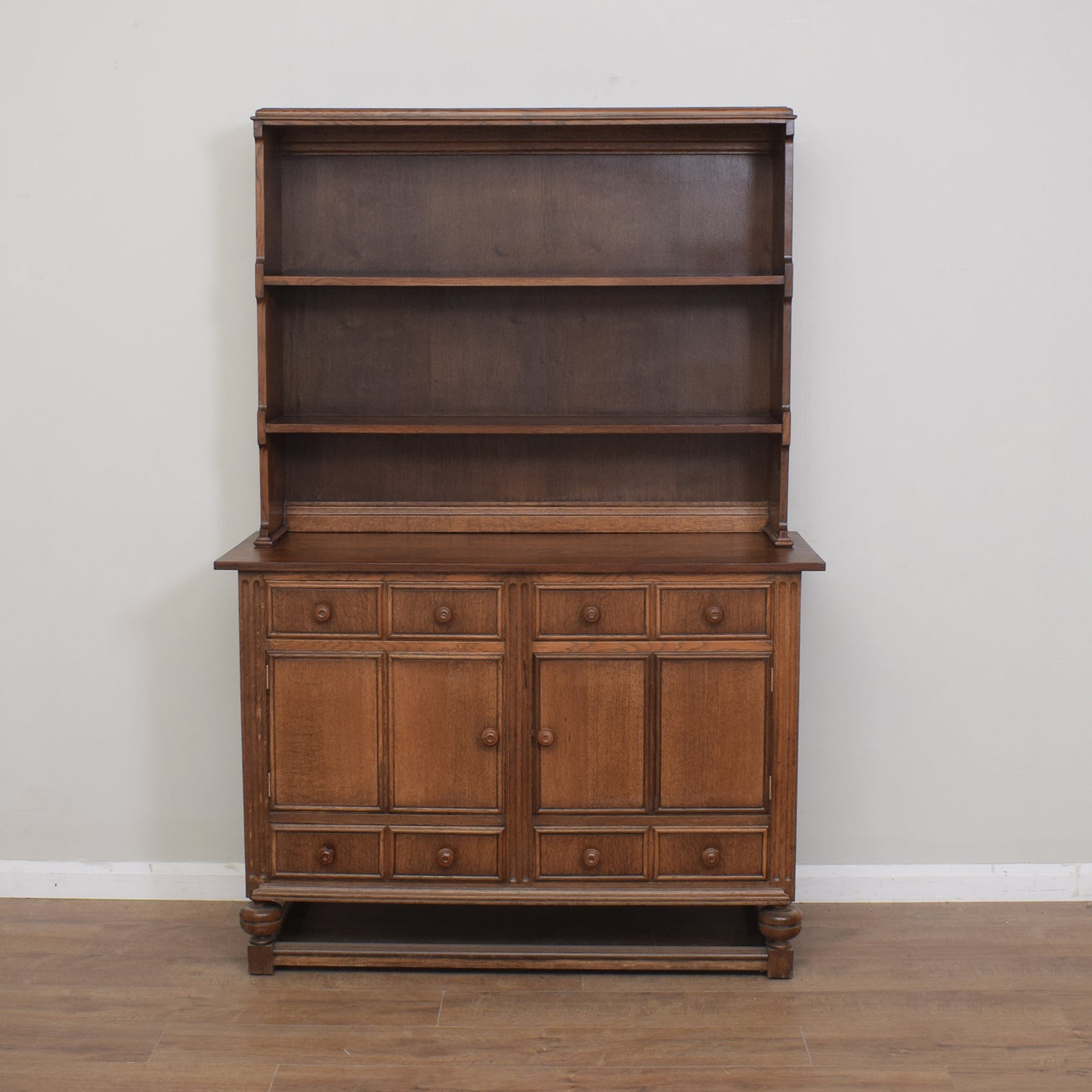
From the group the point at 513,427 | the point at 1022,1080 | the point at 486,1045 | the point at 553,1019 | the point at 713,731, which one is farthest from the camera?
the point at 513,427

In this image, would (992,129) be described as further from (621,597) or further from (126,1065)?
(126,1065)

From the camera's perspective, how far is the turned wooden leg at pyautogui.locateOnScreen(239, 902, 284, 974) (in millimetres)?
2916

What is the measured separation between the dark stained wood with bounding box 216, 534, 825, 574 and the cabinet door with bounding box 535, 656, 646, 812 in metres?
0.23

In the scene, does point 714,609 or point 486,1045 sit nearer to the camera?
point 486,1045

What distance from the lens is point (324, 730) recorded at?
2.88 m

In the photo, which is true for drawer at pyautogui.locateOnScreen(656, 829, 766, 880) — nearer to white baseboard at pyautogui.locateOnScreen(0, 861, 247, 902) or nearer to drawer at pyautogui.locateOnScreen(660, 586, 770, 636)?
drawer at pyautogui.locateOnScreen(660, 586, 770, 636)

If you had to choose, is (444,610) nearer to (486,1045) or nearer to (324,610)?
(324,610)

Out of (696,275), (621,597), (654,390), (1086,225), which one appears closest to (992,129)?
(1086,225)

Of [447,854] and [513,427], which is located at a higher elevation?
[513,427]

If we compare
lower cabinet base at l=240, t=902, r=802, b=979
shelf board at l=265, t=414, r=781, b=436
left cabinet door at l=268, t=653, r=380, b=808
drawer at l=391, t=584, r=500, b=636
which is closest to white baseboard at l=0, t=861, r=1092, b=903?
lower cabinet base at l=240, t=902, r=802, b=979

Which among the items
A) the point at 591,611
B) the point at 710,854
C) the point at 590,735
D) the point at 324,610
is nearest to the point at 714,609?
the point at 591,611

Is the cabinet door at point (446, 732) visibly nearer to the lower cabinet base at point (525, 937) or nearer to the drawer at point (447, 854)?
the drawer at point (447, 854)

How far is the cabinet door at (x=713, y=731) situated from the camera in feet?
9.34

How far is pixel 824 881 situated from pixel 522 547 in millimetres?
1305
